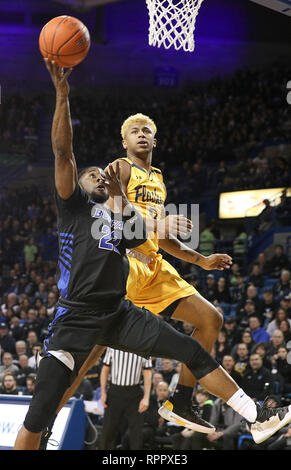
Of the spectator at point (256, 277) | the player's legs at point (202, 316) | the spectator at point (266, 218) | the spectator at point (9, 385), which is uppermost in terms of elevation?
the spectator at point (266, 218)

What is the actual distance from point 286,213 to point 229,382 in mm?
Answer: 10114

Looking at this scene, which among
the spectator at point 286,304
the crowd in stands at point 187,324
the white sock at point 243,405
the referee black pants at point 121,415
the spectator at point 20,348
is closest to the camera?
→ the white sock at point 243,405

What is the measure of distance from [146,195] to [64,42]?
1438 mm

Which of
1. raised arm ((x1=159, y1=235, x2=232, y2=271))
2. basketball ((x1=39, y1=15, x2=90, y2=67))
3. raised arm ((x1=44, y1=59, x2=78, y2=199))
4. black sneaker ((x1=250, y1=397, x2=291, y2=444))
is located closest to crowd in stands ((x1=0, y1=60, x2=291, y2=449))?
raised arm ((x1=159, y1=235, x2=232, y2=271))

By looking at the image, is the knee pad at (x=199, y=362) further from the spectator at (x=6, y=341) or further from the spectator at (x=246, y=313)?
the spectator at (x=6, y=341)

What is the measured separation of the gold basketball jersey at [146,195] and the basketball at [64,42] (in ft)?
3.78

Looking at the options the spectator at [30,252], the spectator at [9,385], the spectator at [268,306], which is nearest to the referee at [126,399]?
the spectator at [9,385]

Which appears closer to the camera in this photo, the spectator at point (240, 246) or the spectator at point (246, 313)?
the spectator at point (246, 313)

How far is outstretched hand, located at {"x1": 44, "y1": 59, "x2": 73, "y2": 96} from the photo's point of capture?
156 inches

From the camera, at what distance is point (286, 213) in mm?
13938

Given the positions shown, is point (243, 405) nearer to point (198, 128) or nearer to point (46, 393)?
point (46, 393)

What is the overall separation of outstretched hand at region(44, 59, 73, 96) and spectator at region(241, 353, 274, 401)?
580 cm

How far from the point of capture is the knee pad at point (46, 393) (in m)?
3.89

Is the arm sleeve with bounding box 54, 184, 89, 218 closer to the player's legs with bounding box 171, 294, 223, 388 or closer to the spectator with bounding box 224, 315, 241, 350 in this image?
the player's legs with bounding box 171, 294, 223, 388
